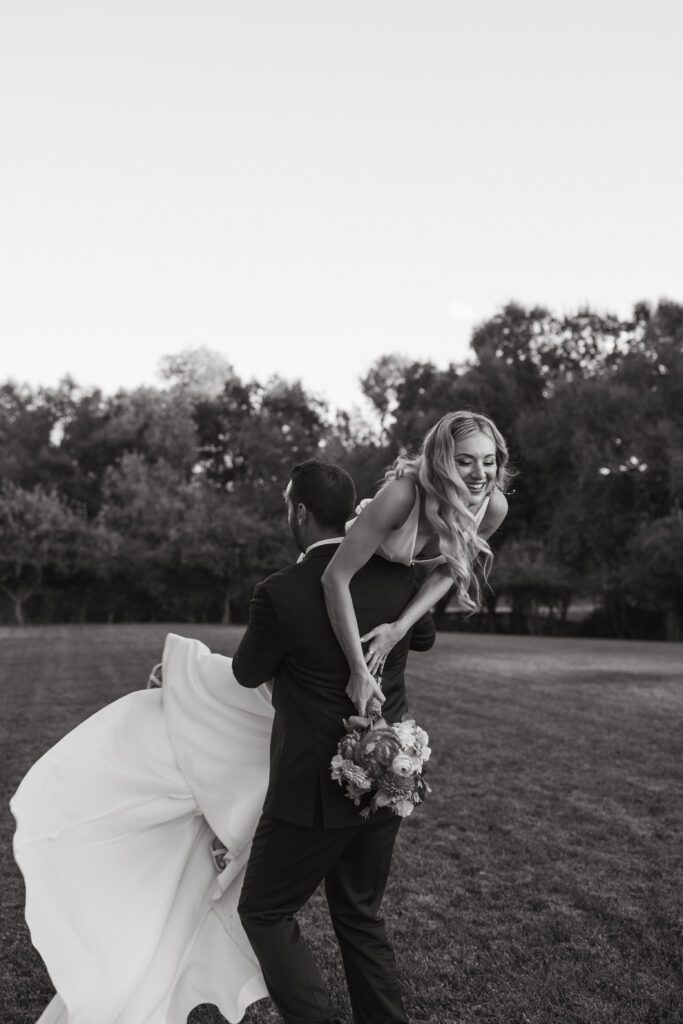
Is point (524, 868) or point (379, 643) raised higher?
point (379, 643)

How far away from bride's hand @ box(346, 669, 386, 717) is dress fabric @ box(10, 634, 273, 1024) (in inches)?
20.7

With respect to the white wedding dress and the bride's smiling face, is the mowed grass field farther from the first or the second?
the bride's smiling face

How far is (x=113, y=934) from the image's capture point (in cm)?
322

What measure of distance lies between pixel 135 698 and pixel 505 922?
256 centimetres

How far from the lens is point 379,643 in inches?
114

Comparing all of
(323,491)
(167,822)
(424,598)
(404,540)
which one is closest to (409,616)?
(424,598)

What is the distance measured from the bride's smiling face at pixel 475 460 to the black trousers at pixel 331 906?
1.17 meters

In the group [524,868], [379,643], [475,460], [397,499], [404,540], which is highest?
[475,460]

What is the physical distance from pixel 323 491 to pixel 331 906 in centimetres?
145

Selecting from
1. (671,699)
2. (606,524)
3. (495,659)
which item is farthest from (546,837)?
(606,524)

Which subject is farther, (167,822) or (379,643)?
(167,822)

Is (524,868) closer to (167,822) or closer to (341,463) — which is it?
(167,822)

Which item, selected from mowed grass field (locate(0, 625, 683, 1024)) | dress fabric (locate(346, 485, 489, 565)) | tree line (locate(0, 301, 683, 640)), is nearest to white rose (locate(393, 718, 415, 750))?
dress fabric (locate(346, 485, 489, 565))

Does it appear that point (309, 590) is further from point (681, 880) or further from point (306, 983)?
point (681, 880)
